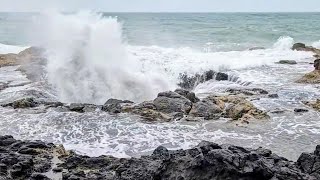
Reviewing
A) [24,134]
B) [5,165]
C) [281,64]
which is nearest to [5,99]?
[24,134]

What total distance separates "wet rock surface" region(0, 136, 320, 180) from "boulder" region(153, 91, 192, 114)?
517cm

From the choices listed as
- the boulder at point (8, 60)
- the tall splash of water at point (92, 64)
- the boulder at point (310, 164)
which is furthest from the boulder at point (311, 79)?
the boulder at point (8, 60)

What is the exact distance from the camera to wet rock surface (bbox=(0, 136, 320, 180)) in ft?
29.0

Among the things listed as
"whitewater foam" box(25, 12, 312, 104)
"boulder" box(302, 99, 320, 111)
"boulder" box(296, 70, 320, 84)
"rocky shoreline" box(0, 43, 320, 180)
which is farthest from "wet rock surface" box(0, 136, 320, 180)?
"boulder" box(296, 70, 320, 84)

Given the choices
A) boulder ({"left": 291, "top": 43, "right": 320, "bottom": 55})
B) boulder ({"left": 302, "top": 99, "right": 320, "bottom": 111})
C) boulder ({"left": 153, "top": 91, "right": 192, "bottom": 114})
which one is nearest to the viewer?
boulder ({"left": 153, "top": 91, "right": 192, "bottom": 114})

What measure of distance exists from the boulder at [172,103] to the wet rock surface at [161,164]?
5.17m

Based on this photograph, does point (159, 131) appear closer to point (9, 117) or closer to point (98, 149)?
point (98, 149)

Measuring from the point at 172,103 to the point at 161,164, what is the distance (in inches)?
300

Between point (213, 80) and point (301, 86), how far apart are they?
4804 mm

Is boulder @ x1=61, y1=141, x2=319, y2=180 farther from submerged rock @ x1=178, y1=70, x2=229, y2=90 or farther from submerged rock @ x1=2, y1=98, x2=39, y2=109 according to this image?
submerged rock @ x1=178, y1=70, x2=229, y2=90

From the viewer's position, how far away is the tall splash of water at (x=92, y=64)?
2111 cm

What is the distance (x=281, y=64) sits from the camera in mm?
29156

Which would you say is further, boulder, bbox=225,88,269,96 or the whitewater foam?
the whitewater foam

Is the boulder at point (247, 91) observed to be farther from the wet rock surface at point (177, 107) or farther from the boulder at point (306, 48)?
the boulder at point (306, 48)
